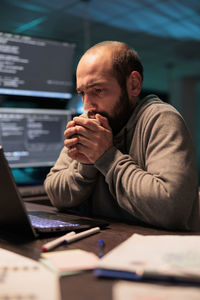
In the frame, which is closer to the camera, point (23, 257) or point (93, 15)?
point (23, 257)

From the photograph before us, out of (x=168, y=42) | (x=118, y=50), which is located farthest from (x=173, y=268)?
(x=168, y=42)

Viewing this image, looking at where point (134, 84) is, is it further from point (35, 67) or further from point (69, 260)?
point (35, 67)

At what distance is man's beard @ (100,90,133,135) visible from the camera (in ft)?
4.04

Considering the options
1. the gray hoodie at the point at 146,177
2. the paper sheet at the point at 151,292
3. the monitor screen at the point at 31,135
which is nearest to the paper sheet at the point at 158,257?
the paper sheet at the point at 151,292

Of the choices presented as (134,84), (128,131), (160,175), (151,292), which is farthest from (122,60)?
(151,292)

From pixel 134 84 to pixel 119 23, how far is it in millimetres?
3930

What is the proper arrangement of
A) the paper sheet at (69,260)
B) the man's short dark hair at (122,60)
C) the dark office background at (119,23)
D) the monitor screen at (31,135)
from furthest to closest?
the dark office background at (119,23), the monitor screen at (31,135), the man's short dark hair at (122,60), the paper sheet at (69,260)

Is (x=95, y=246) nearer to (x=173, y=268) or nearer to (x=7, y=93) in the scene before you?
(x=173, y=268)

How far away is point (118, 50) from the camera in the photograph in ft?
4.04

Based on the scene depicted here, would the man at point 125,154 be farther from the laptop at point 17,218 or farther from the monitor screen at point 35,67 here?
the monitor screen at point 35,67

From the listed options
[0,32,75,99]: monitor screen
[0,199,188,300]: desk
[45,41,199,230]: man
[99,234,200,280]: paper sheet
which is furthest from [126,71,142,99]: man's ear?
[0,32,75,99]: monitor screen

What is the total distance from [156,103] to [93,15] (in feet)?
12.1

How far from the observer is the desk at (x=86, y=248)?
52cm

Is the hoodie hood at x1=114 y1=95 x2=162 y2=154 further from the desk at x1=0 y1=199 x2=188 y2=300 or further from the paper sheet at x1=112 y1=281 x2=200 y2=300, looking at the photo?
the paper sheet at x1=112 y1=281 x2=200 y2=300
